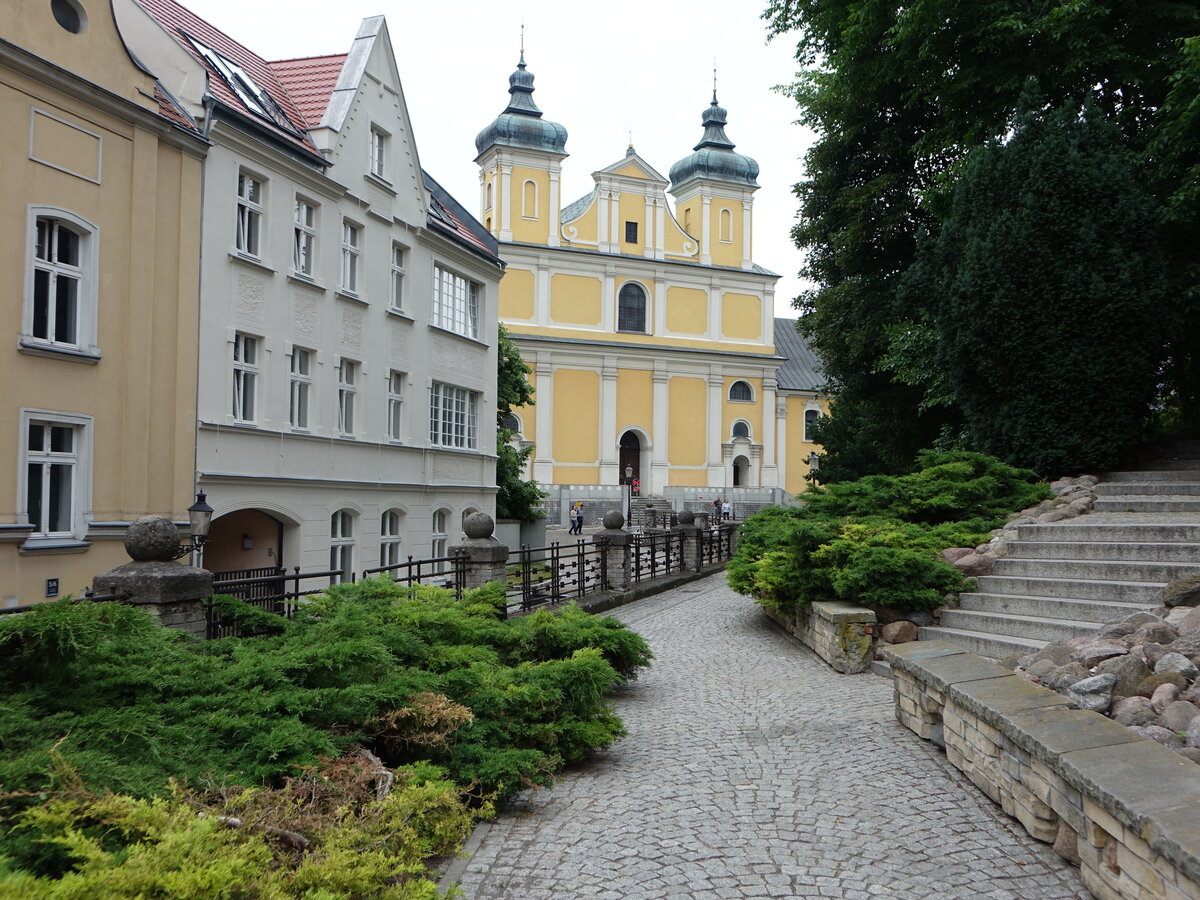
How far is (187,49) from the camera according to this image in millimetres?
15531

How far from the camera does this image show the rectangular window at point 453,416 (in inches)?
886

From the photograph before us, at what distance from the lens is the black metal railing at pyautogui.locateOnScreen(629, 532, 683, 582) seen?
62.7ft

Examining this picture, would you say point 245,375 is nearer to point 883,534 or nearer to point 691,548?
point 691,548

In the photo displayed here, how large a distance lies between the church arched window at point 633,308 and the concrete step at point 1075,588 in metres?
43.2

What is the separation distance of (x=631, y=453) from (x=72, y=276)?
42.0m

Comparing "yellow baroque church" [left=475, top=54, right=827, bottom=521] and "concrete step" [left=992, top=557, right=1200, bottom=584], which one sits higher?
"yellow baroque church" [left=475, top=54, right=827, bottom=521]

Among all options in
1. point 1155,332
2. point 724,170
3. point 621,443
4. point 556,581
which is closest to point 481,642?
point 556,581

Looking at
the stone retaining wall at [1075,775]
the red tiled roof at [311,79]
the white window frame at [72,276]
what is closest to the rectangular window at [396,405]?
the red tiled roof at [311,79]

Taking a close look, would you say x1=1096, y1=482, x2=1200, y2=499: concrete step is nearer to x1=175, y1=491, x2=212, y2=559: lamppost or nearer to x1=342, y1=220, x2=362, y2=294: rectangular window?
x1=175, y1=491, x2=212, y2=559: lamppost

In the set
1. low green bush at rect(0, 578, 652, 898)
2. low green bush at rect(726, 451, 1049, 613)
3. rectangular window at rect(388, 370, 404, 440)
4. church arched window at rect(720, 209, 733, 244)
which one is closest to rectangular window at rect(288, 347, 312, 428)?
rectangular window at rect(388, 370, 404, 440)

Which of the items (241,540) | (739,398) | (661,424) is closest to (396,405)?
(241,540)

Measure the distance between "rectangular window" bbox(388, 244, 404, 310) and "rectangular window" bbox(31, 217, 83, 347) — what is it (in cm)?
797

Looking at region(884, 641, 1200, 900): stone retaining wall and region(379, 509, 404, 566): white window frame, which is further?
region(379, 509, 404, 566): white window frame

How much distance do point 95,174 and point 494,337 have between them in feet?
41.0
